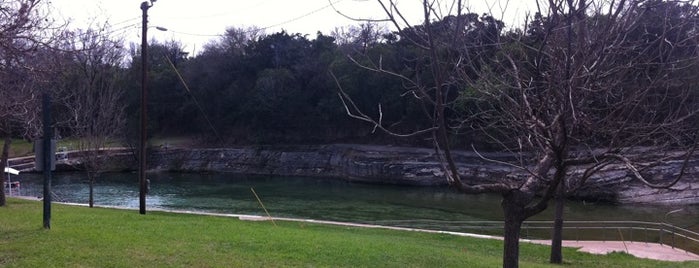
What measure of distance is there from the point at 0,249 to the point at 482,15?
807cm

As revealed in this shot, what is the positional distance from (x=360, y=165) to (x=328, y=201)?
22526mm

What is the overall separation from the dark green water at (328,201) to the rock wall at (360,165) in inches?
87.7

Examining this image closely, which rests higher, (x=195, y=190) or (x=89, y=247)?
(x=89, y=247)

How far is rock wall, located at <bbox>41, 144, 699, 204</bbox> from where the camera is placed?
43.0 m

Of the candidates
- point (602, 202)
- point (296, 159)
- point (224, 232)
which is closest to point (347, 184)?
point (296, 159)

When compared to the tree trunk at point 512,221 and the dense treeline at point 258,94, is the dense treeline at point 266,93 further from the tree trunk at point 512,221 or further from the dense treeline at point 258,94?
the tree trunk at point 512,221

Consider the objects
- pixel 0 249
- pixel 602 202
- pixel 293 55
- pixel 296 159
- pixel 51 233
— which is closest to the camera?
pixel 0 249

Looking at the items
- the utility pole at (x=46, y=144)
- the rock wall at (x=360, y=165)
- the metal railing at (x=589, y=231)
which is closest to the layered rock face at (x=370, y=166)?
the rock wall at (x=360, y=165)

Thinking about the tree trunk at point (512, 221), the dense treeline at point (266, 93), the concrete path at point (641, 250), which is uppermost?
the dense treeline at point (266, 93)

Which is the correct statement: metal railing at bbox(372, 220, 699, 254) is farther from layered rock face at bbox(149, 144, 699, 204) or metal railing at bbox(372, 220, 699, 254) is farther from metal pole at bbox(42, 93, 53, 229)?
metal pole at bbox(42, 93, 53, 229)

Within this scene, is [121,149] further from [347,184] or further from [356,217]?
[356,217]

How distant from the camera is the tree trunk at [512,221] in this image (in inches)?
297

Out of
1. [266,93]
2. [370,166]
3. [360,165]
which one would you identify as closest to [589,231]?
[370,166]

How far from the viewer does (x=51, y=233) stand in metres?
11.7
